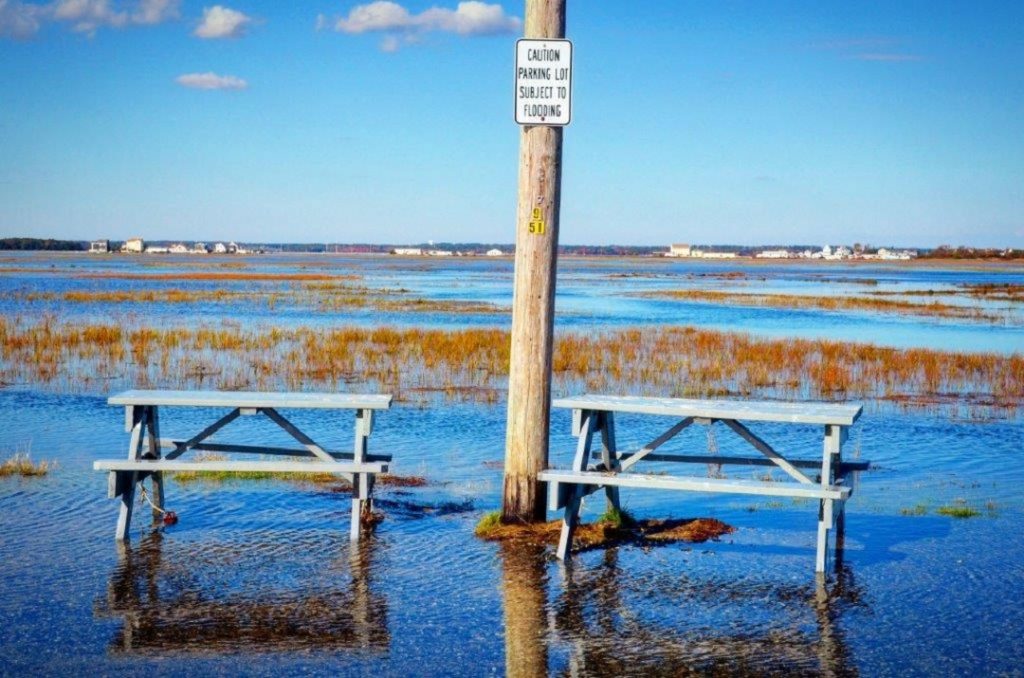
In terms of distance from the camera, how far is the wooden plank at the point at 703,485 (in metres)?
8.18

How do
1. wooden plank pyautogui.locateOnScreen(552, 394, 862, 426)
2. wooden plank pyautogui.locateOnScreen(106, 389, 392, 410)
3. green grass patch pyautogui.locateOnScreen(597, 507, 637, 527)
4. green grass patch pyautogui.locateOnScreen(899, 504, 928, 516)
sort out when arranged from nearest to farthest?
wooden plank pyautogui.locateOnScreen(552, 394, 862, 426) < wooden plank pyautogui.locateOnScreen(106, 389, 392, 410) < green grass patch pyautogui.locateOnScreen(597, 507, 637, 527) < green grass patch pyautogui.locateOnScreen(899, 504, 928, 516)

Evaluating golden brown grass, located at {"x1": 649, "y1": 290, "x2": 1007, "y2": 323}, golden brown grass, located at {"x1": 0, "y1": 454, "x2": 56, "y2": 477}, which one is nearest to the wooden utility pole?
golden brown grass, located at {"x1": 0, "y1": 454, "x2": 56, "y2": 477}

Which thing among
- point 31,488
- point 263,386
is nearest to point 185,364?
point 263,386

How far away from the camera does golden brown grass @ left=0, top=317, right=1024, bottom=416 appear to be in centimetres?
2028

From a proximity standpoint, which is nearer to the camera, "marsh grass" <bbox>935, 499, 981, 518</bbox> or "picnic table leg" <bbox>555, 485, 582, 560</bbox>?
"picnic table leg" <bbox>555, 485, 582, 560</bbox>

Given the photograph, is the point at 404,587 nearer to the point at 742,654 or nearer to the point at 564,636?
the point at 564,636

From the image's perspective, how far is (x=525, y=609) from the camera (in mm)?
7262

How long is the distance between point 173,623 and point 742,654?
3.25 meters

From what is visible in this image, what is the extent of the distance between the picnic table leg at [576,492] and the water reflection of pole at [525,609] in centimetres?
19

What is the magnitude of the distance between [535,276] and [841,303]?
49.6 meters

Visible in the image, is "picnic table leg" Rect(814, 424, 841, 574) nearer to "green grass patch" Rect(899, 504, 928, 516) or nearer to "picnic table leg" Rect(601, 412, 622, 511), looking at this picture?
"picnic table leg" Rect(601, 412, 622, 511)

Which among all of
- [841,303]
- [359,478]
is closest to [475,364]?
[359,478]

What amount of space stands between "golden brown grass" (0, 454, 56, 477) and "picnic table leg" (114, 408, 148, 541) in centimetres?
295

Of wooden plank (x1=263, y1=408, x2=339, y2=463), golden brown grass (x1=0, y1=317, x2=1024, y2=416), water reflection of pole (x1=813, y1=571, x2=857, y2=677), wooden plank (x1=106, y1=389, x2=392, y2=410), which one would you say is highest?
wooden plank (x1=106, y1=389, x2=392, y2=410)
